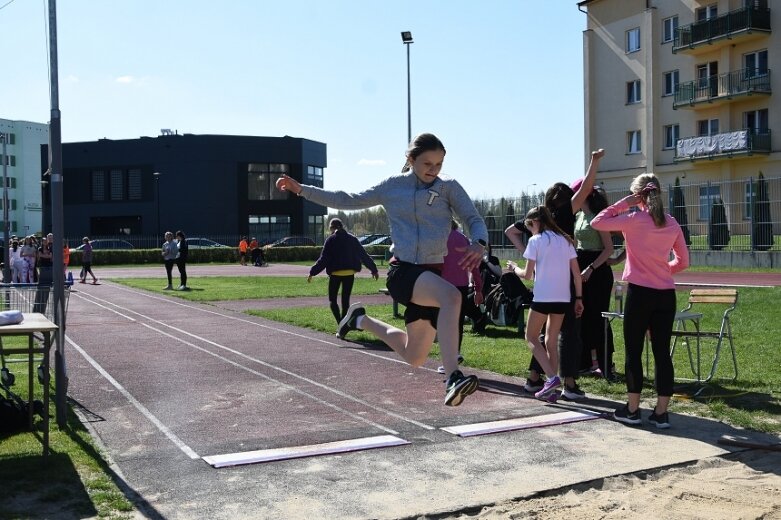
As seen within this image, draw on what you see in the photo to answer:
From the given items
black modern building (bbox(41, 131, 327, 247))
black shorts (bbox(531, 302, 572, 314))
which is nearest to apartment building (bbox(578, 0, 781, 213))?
black modern building (bbox(41, 131, 327, 247))

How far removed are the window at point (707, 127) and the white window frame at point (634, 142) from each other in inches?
131

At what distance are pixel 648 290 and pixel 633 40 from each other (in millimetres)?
43636

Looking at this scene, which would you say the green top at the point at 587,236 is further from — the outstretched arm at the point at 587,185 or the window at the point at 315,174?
the window at the point at 315,174

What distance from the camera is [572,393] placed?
847 cm

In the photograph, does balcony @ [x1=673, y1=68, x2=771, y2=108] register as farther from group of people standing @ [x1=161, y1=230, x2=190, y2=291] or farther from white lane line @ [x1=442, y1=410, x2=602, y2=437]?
white lane line @ [x1=442, y1=410, x2=602, y2=437]

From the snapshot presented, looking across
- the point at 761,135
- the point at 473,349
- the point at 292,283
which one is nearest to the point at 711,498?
the point at 473,349

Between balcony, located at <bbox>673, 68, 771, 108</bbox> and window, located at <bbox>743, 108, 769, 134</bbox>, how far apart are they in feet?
4.49

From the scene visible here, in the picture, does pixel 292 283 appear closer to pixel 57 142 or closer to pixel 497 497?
pixel 57 142

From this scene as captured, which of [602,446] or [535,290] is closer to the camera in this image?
[602,446]

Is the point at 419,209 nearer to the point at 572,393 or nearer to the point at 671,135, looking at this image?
the point at 572,393

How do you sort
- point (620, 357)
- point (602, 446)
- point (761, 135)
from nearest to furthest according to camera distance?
point (602, 446), point (620, 357), point (761, 135)

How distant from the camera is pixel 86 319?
59.2 ft

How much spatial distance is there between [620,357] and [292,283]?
68.4 ft

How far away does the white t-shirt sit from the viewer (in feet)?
27.3
